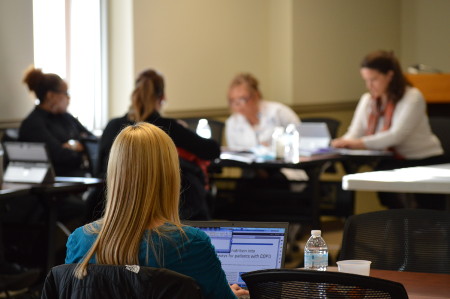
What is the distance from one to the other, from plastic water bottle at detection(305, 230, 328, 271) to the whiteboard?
13.1 ft

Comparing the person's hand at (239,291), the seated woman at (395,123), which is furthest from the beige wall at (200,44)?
the person's hand at (239,291)

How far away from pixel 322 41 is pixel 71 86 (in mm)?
2764

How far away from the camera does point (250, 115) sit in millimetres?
6840

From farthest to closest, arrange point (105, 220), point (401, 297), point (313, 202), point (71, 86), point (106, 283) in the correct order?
point (71, 86), point (313, 202), point (105, 220), point (106, 283), point (401, 297)

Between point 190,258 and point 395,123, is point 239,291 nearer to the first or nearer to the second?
point 190,258

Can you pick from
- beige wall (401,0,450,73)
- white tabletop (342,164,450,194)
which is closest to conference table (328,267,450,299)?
white tabletop (342,164,450,194)

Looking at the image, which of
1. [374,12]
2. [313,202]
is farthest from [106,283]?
[374,12]

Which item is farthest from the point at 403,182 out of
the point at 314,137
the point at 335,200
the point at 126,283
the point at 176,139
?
the point at 314,137

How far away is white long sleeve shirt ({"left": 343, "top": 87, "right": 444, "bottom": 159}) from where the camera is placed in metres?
6.04

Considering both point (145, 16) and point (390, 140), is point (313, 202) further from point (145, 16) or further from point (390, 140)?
point (145, 16)

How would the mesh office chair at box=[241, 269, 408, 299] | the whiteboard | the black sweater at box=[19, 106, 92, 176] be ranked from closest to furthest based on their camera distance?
the mesh office chair at box=[241, 269, 408, 299]
the black sweater at box=[19, 106, 92, 176]
the whiteboard

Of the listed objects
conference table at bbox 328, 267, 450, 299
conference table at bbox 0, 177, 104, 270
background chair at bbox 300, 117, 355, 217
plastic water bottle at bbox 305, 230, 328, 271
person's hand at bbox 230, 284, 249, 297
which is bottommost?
background chair at bbox 300, 117, 355, 217

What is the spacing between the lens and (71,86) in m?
6.96

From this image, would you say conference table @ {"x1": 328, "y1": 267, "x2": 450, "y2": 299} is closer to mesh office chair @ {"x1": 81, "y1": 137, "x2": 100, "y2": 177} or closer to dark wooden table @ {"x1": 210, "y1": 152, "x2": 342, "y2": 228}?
dark wooden table @ {"x1": 210, "y1": 152, "x2": 342, "y2": 228}
